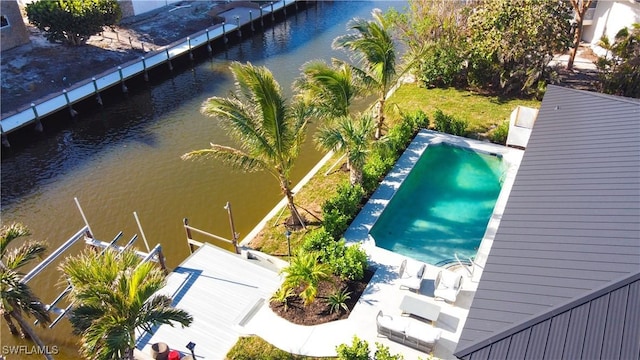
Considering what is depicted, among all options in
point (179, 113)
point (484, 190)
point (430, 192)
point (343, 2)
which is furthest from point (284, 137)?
point (343, 2)

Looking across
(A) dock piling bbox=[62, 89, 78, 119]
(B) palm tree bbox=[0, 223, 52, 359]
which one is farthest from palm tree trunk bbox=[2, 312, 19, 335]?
(A) dock piling bbox=[62, 89, 78, 119]

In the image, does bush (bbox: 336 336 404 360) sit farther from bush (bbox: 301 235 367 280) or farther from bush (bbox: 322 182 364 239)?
bush (bbox: 322 182 364 239)

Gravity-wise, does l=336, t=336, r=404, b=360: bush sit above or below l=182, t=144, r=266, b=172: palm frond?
below

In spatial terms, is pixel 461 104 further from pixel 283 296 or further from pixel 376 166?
pixel 283 296

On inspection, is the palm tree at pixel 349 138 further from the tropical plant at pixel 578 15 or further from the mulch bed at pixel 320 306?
the tropical plant at pixel 578 15

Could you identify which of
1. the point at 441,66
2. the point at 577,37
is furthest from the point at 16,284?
the point at 577,37

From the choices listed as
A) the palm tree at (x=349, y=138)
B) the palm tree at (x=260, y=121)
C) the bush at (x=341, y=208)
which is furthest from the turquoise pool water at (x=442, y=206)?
the palm tree at (x=260, y=121)
